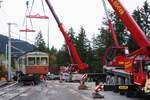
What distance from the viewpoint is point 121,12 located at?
25.5m

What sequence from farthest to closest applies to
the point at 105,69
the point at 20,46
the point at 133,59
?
1. the point at 20,46
2. the point at 105,69
3. the point at 133,59

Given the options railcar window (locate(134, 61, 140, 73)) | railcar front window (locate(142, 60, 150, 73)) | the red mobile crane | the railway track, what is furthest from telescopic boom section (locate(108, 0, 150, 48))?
Result: the railway track

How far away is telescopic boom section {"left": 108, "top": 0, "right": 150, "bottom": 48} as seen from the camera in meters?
24.4

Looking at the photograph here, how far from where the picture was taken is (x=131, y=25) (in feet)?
81.8

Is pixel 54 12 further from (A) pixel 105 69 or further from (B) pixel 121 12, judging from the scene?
(B) pixel 121 12

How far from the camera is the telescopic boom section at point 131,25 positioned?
24422mm

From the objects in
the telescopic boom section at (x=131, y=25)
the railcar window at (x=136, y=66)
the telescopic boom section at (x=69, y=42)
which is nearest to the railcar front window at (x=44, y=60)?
the telescopic boom section at (x=69, y=42)

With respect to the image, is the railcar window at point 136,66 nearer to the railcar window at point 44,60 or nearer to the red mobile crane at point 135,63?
the red mobile crane at point 135,63

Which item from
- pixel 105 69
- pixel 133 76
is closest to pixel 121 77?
pixel 133 76

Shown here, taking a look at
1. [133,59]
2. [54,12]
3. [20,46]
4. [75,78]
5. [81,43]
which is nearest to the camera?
[133,59]

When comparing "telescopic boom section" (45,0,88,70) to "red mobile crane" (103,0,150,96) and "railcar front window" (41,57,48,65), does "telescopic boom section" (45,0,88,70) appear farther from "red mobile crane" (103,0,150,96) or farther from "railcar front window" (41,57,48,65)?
"red mobile crane" (103,0,150,96)

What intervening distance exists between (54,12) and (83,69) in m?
6.67

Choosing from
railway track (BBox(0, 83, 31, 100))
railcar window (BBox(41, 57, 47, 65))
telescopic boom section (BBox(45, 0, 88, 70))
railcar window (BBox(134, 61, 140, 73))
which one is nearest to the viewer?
railcar window (BBox(134, 61, 140, 73))

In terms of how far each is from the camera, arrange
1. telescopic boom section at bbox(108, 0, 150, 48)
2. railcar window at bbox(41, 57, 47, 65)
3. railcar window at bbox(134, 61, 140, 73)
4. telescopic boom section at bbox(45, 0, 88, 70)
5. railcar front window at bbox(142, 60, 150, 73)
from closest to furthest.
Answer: telescopic boom section at bbox(108, 0, 150, 48) → railcar front window at bbox(142, 60, 150, 73) → railcar window at bbox(134, 61, 140, 73) → telescopic boom section at bbox(45, 0, 88, 70) → railcar window at bbox(41, 57, 47, 65)
